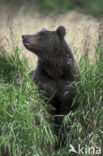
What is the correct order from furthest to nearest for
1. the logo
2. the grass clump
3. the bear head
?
the bear head, the logo, the grass clump

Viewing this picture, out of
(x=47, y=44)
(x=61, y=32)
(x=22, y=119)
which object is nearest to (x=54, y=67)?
(x=47, y=44)

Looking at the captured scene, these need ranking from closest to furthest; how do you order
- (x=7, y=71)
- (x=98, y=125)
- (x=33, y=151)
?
(x=33, y=151), (x=98, y=125), (x=7, y=71)

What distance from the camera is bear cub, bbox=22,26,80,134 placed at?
625 centimetres

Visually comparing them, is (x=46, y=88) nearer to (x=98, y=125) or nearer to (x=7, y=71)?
(x=7, y=71)

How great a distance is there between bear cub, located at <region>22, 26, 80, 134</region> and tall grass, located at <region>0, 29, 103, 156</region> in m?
0.35

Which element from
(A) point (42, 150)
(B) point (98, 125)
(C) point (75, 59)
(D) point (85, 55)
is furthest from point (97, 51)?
(A) point (42, 150)

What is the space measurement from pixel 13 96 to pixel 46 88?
1.05 m

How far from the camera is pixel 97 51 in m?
5.93

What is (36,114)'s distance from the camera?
537 cm

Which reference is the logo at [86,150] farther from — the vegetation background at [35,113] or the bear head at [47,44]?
the bear head at [47,44]

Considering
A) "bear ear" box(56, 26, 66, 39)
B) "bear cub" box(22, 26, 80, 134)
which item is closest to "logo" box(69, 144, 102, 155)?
"bear cub" box(22, 26, 80, 134)

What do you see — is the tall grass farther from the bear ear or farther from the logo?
the bear ear

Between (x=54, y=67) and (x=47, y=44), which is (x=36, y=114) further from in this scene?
(x=47, y=44)

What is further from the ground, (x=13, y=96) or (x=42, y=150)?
(x=13, y=96)
